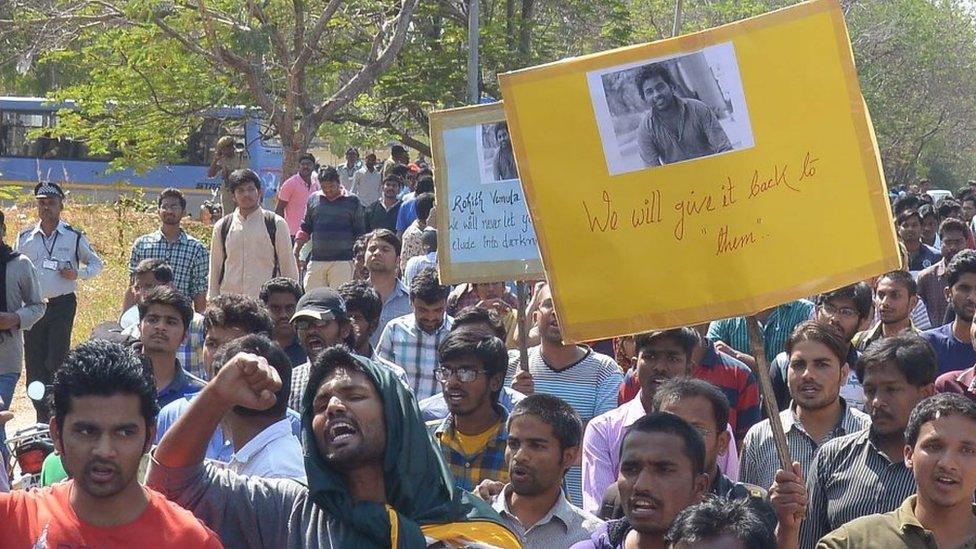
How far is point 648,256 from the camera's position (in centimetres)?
465

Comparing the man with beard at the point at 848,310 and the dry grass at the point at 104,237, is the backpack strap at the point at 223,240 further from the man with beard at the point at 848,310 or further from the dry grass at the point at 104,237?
the man with beard at the point at 848,310

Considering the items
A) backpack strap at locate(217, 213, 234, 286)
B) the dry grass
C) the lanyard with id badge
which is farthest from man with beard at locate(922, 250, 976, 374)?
the dry grass

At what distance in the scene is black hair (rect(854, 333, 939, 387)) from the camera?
5.61 m

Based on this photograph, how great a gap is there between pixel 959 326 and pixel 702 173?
353 cm

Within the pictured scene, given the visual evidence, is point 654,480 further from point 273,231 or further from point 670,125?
point 273,231

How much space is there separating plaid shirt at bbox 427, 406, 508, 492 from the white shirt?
970 millimetres

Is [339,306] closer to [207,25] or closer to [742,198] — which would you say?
[742,198]

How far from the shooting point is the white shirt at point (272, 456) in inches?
180

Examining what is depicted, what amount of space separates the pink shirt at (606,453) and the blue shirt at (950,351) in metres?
1.83

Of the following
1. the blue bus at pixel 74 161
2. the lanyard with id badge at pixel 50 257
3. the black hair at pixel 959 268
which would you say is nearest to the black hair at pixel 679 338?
the black hair at pixel 959 268

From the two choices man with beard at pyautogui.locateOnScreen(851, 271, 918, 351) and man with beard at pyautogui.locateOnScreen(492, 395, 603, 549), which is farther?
man with beard at pyautogui.locateOnScreen(851, 271, 918, 351)

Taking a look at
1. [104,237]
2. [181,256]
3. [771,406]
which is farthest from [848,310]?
[104,237]

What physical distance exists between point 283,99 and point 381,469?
50.1ft

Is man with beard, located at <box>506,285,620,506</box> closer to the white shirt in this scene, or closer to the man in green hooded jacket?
the white shirt
